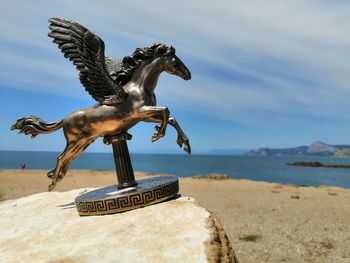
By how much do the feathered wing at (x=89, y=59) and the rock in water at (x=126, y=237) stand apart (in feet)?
4.49

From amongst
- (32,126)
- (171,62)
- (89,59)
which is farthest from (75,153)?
(171,62)

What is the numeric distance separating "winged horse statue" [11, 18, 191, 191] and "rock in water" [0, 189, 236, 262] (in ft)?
3.01

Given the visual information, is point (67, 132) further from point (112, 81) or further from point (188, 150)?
point (188, 150)

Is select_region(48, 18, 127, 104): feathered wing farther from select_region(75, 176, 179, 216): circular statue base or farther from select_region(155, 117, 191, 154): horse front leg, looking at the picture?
select_region(75, 176, 179, 216): circular statue base

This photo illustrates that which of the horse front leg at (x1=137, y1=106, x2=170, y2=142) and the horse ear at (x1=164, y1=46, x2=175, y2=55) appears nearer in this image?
the horse front leg at (x1=137, y1=106, x2=170, y2=142)

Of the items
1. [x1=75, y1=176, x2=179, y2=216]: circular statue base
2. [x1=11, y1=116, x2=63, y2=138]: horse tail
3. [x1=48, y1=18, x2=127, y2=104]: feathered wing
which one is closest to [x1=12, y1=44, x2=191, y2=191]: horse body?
[x1=11, y1=116, x2=63, y2=138]: horse tail

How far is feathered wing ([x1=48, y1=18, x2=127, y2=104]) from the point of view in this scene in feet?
14.4

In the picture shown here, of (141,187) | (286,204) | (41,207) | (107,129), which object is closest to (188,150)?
(141,187)

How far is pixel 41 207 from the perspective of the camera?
5.31 metres

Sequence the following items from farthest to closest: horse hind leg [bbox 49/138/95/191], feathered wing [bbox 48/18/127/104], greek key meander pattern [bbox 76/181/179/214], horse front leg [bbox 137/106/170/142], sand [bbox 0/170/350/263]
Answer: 1. sand [bbox 0/170/350/263]
2. horse hind leg [bbox 49/138/95/191]
3. feathered wing [bbox 48/18/127/104]
4. horse front leg [bbox 137/106/170/142]
5. greek key meander pattern [bbox 76/181/179/214]

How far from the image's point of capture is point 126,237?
3.54 meters

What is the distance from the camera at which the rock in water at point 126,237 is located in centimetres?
325

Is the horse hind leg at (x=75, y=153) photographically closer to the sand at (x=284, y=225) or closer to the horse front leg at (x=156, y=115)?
the horse front leg at (x=156, y=115)

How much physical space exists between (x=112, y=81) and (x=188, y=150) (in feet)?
3.94
